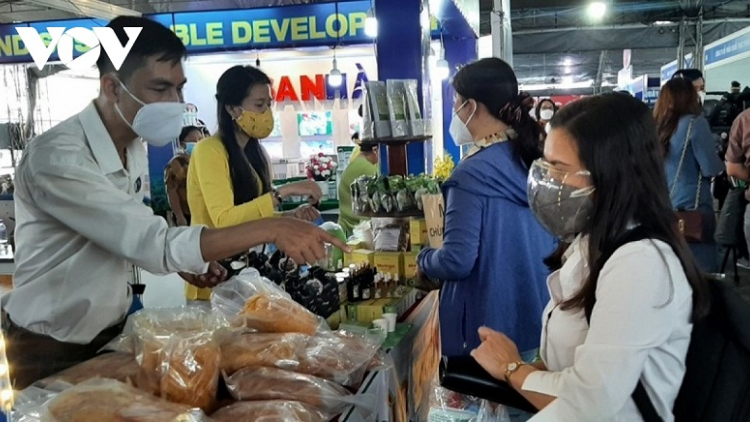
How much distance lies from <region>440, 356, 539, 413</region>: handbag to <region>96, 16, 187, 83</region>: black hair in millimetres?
1172

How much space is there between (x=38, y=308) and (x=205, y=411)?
575mm

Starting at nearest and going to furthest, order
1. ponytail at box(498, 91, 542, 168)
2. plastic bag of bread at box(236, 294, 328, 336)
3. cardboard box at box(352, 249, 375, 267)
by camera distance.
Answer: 1. plastic bag of bread at box(236, 294, 328, 336)
2. ponytail at box(498, 91, 542, 168)
3. cardboard box at box(352, 249, 375, 267)

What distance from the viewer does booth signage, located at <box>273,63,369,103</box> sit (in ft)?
37.8

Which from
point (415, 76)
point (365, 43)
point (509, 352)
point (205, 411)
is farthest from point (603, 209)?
point (365, 43)

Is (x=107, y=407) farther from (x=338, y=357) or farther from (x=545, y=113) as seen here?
(x=545, y=113)

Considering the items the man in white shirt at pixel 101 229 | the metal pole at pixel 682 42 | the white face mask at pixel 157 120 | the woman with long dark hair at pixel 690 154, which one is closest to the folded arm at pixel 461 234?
the man in white shirt at pixel 101 229

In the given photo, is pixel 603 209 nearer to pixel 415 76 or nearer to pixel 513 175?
pixel 513 175

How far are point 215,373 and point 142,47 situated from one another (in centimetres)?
92

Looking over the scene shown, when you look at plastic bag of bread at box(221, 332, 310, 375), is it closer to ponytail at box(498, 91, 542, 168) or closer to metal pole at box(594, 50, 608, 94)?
ponytail at box(498, 91, 542, 168)

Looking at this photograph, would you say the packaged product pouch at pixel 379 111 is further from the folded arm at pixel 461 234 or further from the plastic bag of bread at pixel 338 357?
the plastic bag of bread at pixel 338 357

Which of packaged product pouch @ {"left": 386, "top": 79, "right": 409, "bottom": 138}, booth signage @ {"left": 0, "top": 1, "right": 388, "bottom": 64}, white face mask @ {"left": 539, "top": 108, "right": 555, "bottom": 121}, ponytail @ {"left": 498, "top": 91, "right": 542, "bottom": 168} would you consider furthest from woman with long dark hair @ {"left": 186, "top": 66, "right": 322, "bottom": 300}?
booth signage @ {"left": 0, "top": 1, "right": 388, "bottom": 64}

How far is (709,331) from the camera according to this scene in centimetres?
126

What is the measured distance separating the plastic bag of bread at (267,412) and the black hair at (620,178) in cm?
65

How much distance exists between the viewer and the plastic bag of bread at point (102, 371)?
1.46 metres
